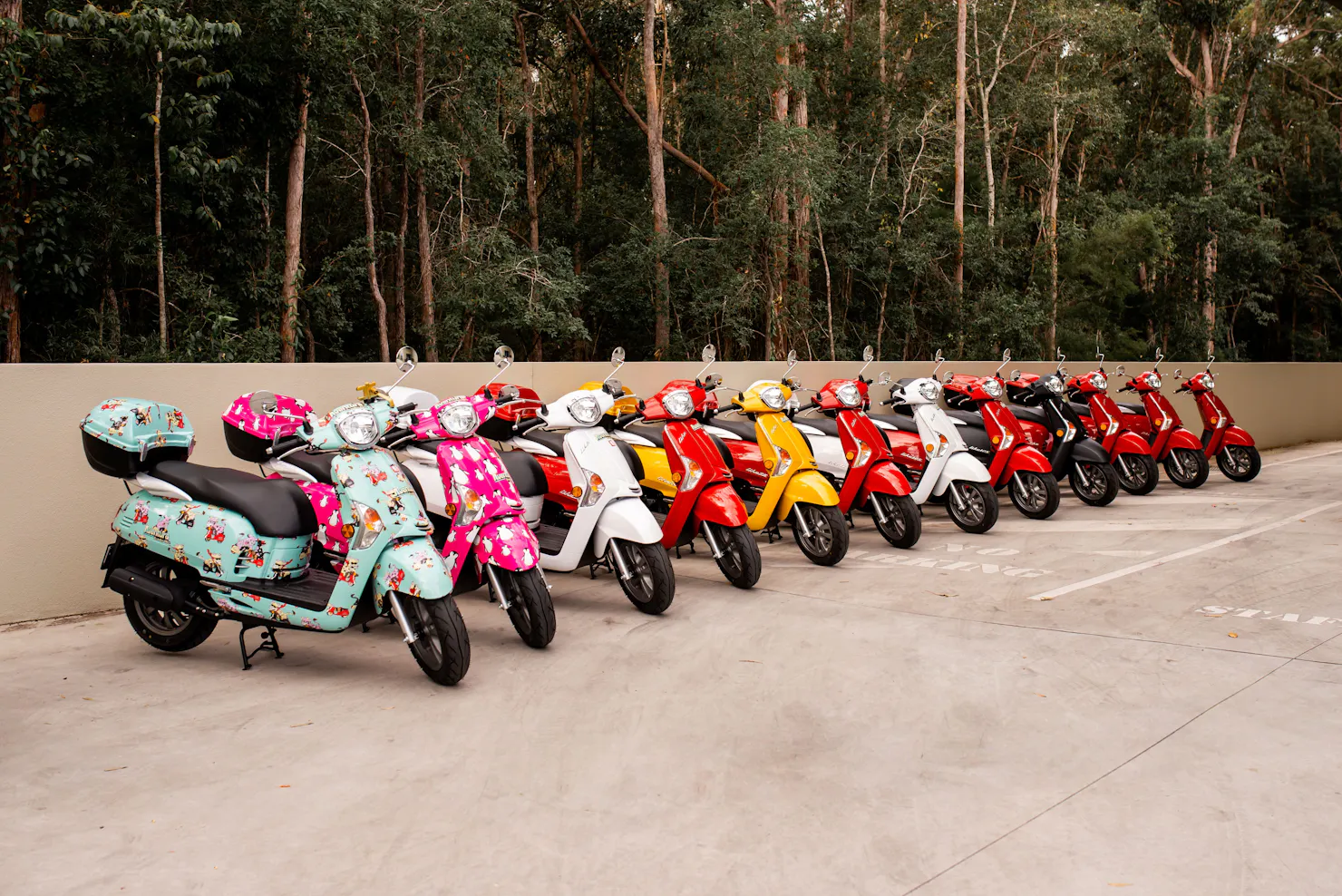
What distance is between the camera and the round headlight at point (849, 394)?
705cm

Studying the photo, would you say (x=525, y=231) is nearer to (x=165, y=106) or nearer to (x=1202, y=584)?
(x=165, y=106)

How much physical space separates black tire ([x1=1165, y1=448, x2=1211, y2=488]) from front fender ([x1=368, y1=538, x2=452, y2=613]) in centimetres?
831

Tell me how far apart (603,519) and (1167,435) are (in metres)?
6.93

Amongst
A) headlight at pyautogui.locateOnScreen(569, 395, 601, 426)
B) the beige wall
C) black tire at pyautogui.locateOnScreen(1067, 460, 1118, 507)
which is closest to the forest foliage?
the beige wall

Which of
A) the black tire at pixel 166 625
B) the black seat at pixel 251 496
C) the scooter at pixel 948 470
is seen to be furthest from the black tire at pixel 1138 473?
the black tire at pixel 166 625

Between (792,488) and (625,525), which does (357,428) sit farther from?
(792,488)

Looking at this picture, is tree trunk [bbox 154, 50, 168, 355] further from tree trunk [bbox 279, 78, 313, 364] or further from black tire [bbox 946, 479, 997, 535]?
black tire [bbox 946, 479, 997, 535]

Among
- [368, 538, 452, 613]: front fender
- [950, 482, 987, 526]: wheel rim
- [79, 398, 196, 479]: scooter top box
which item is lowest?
[950, 482, 987, 526]: wheel rim

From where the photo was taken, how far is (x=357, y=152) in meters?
17.3

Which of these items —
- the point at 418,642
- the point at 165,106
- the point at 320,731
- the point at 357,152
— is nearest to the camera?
the point at 320,731

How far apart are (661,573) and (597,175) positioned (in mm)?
19415

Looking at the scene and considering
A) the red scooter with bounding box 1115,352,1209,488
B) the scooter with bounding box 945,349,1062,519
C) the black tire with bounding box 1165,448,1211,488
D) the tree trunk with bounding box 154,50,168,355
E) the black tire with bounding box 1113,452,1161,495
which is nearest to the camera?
the scooter with bounding box 945,349,1062,519

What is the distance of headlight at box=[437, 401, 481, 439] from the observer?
4.66 m

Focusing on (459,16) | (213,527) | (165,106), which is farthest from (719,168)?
(213,527)
